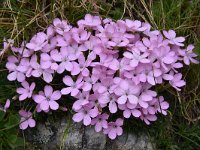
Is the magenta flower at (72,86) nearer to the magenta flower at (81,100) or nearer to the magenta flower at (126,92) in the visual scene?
the magenta flower at (81,100)

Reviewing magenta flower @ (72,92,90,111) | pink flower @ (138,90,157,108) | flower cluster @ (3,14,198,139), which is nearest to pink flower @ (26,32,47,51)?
flower cluster @ (3,14,198,139)

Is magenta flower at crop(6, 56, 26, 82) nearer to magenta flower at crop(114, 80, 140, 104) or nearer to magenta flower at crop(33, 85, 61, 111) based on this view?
magenta flower at crop(33, 85, 61, 111)

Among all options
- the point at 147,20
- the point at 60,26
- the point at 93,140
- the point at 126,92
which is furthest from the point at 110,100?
the point at 147,20

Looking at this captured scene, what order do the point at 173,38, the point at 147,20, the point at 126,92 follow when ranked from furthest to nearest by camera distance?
1. the point at 147,20
2. the point at 173,38
3. the point at 126,92

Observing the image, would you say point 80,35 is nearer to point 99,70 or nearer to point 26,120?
point 99,70

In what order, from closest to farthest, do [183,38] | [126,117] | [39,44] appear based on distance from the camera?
1. [126,117]
2. [39,44]
3. [183,38]

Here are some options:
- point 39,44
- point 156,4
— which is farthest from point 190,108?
point 39,44

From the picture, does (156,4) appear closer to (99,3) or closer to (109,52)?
(99,3)
